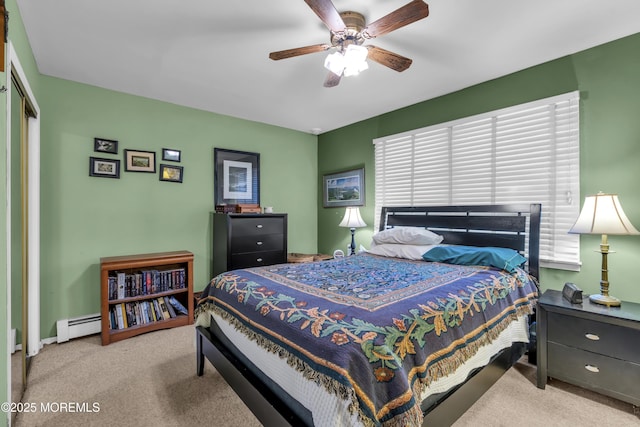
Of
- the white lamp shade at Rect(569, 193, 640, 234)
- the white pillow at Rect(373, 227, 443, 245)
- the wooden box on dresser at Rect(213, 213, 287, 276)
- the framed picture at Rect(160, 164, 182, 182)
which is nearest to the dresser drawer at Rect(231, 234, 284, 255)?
the wooden box on dresser at Rect(213, 213, 287, 276)

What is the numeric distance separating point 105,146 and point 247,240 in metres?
1.79

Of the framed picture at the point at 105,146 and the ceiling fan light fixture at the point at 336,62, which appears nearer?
the ceiling fan light fixture at the point at 336,62

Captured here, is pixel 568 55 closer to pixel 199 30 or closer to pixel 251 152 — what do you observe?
pixel 199 30

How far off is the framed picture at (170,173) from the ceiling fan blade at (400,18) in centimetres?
269

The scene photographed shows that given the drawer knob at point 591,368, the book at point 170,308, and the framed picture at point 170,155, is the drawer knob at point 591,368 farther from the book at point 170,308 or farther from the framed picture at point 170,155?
the framed picture at point 170,155

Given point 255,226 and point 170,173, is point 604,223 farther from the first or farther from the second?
point 170,173

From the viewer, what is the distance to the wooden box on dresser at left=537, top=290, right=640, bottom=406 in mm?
1757

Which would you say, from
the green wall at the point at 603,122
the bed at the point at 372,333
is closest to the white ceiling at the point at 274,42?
the green wall at the point at 603,122

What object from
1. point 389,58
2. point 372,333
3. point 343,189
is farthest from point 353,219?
point 372,333

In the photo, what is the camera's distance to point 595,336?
6.15 feet

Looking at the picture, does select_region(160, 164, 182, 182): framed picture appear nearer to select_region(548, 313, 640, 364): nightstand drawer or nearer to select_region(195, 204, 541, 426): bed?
select_region(195, 204, 541, 426): bed

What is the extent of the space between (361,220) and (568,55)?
8.31 feet

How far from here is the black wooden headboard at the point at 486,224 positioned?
→ 8.42 ft

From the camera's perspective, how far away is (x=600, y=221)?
198 centimetres
